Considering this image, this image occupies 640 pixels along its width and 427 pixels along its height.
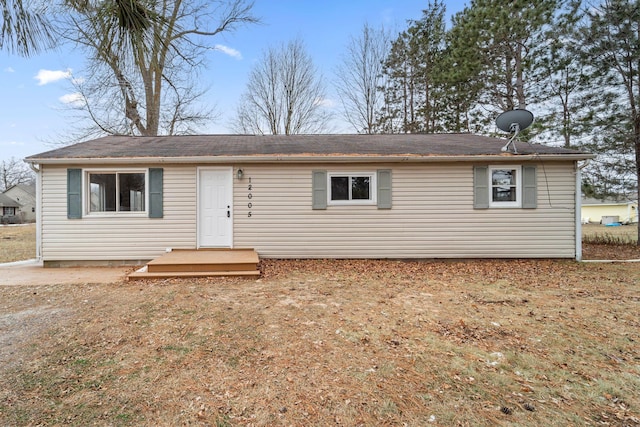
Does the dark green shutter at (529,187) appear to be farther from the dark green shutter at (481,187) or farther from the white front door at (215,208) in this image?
the white front door at (215,208)

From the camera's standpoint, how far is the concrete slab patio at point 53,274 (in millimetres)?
5500

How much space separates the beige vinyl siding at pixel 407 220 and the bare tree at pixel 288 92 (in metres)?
10.7

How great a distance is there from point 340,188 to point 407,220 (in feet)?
6.14

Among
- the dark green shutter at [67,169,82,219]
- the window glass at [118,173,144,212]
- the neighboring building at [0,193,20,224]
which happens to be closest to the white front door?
the window glass at [118,173,144,212]

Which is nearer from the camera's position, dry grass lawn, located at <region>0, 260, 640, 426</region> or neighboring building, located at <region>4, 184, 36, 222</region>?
dry grass lawn, located at <region>0, 260, 640, 426</region>

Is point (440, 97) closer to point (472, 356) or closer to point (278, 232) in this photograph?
point (278, 232)

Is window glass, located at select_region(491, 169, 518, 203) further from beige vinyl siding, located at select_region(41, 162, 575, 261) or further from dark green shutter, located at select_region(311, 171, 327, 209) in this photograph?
dark green shutter, located at select_region(311, 171, 327, 209)

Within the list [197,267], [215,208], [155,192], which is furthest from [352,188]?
[155,192]

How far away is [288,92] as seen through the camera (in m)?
17.1

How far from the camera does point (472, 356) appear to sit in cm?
283

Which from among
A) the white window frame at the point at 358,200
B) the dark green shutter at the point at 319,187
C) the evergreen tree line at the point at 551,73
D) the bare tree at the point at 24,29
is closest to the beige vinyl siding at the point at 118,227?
the dark green shutter at the point at 319,187

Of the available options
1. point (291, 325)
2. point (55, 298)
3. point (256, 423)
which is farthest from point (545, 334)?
point (55, 298)

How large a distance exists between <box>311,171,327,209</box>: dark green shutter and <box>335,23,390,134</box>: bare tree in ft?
34.1

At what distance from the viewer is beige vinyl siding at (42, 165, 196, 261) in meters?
6.86
